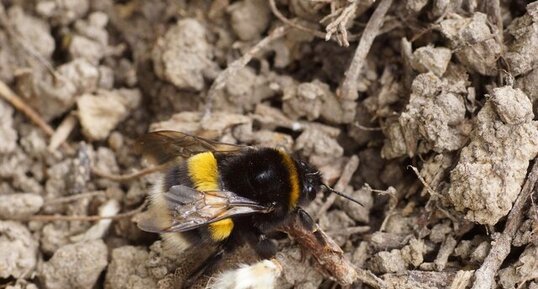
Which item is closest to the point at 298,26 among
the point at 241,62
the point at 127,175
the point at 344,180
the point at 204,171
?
the point at 241,62

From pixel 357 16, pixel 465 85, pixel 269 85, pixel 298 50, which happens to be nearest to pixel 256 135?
pixel 269 85

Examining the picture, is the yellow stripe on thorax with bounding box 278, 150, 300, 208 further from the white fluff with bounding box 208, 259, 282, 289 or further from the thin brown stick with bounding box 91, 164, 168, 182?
the thin brown stick with bounding box 91, 164, 168, 182

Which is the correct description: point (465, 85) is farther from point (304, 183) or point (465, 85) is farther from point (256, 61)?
point (256, 61)

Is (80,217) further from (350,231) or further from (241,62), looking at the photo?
(350,231)

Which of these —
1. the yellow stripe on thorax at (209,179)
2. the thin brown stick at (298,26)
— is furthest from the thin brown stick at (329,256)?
the thin brown stick at (298,26)

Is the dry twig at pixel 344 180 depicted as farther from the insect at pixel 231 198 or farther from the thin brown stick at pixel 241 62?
the thin brown stick at pixel 241 62

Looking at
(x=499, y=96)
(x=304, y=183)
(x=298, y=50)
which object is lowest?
(x=304, y=183)
